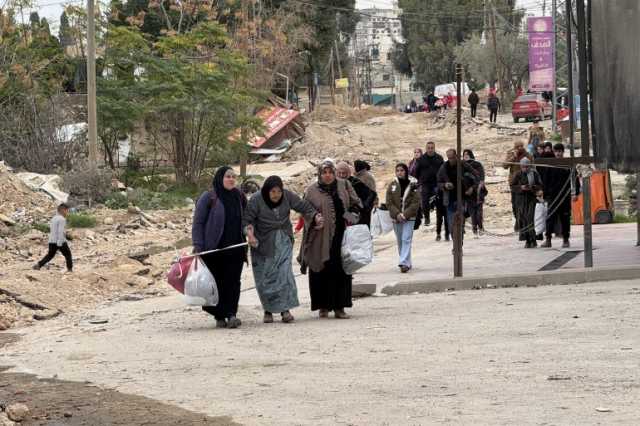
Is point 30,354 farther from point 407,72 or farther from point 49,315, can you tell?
point 407,72

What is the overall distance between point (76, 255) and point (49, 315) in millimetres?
8291

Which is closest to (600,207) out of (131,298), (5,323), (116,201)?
(131,298)

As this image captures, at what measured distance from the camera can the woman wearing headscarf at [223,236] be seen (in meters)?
12.5

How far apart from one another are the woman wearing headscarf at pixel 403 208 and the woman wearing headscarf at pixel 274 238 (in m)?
4.61

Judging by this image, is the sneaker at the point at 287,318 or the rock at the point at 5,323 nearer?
the sneaker at the point at 287,318

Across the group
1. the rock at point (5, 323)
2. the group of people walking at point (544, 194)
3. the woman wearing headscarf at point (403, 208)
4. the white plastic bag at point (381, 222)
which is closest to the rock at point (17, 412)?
the rock at point (5, 323)

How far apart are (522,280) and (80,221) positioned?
1394 centimetres

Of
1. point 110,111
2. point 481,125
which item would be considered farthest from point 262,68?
point 110,111

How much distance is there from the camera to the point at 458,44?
9644 cm

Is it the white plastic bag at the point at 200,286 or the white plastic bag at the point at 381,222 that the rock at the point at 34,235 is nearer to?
the white plastic bag at the point at 381,222

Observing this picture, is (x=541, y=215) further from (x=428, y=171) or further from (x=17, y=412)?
(x=17, y=412)

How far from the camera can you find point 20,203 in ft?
92.7

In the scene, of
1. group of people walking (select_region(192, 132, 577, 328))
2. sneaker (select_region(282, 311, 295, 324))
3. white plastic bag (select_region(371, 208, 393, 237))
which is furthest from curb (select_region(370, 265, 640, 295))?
sneaker (select_region(282, 311, 295, 324))

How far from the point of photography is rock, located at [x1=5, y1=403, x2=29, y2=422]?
822cm
